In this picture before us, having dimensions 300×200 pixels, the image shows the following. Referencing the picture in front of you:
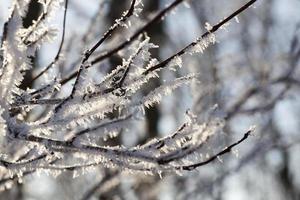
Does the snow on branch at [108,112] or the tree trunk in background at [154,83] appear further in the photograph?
the tree trunk in background at [154,83]

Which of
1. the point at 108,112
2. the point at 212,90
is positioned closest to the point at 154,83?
the point at 212,90

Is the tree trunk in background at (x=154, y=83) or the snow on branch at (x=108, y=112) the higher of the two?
the tree trunk in background at (x=154, y=83)

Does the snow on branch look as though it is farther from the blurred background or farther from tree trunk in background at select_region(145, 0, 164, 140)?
tree trunk in background at select_region(145, 0, 164, 140)

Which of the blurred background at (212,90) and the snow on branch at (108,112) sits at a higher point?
the blurred background at (212,90)

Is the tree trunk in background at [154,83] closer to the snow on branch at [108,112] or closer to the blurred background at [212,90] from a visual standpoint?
the blurred background at [212,90]

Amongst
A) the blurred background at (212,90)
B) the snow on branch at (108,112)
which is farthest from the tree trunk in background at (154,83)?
the snow on branch at (108,112)

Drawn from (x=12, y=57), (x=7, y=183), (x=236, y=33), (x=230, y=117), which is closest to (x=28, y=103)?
(x=12, y=57)

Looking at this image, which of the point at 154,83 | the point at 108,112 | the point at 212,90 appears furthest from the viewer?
the point at 154,83

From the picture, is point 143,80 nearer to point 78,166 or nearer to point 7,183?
point 78,166

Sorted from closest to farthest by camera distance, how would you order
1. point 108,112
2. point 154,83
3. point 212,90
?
point 108,112, point 212,90, point 154,83

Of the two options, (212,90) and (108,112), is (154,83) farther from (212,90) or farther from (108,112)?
(108,112)

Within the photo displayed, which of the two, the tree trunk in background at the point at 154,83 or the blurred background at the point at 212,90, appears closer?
the blurred background at the point at 212,90
